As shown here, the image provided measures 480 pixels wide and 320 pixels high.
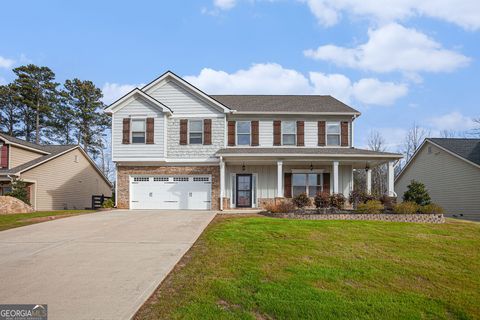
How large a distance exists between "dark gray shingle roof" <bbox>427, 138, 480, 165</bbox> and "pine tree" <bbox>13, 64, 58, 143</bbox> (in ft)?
124

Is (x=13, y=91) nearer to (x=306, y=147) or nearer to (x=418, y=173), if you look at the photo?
(x=306, y=147)

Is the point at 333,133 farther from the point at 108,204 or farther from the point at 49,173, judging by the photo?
the point at 49,173

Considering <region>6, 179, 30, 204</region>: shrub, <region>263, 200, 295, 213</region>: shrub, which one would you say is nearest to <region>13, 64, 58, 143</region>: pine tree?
<region>6, 179, 30, 204</region>: shrub

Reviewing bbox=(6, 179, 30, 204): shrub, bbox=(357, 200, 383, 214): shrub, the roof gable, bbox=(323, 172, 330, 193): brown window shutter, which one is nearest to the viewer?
bbox=(357, 200, 383, 214): shrub

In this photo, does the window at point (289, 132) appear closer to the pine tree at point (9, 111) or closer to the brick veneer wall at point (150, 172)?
the brick veneer wall at point (150, 172)

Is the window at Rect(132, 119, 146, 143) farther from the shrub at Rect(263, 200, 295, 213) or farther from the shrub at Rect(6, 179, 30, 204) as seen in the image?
the shrub at Rect(263, 200, 295, 213)

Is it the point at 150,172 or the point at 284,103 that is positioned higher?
the point at 284,103

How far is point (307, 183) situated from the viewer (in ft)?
68.9

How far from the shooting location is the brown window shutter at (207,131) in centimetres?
2045

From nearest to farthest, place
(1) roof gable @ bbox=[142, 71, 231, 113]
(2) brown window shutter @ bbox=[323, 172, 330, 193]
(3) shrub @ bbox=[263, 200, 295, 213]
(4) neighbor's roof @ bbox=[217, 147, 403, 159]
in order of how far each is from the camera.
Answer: (3) shrub @ bbox=[263, 200, 295, 213], (4) neighbor's roof @ bbox=[217, 147, 403, 159], (1) roof gable @ bbox=[142, 71, 231, 113], (2) brown window shutter @ bbox=[323, 172, 330, 193]

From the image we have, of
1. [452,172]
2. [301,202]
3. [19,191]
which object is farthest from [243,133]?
[19,191]

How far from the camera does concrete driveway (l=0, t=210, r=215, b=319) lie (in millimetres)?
5727

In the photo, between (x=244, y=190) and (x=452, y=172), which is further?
(x=452, y=172)

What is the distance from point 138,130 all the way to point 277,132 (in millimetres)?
7694
